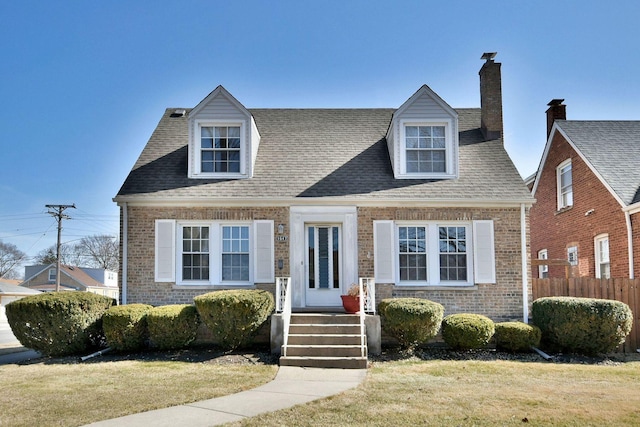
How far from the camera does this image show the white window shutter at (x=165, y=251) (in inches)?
548

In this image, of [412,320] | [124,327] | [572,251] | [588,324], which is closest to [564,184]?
[572,251]

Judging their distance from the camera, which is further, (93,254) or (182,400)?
(93,254)

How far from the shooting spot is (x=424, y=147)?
1509 centimetres

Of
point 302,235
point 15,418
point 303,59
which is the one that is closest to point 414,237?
point 302,235

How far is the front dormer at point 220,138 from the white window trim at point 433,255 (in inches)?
175

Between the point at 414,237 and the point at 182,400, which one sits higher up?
→ the point at 414,237

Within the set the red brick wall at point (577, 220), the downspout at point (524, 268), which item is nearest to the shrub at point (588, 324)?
the downspout at point (524, 268)

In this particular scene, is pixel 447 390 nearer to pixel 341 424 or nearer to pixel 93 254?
pixel 341 424

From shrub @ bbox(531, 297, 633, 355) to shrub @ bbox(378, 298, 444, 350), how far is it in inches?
105

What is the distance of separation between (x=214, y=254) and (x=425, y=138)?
638 centimetres

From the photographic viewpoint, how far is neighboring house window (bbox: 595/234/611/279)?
55.6ft

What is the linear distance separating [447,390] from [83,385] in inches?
228

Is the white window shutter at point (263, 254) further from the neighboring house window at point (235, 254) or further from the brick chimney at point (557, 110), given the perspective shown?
the brick chimney at point (557, 110)

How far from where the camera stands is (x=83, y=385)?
9023mm
